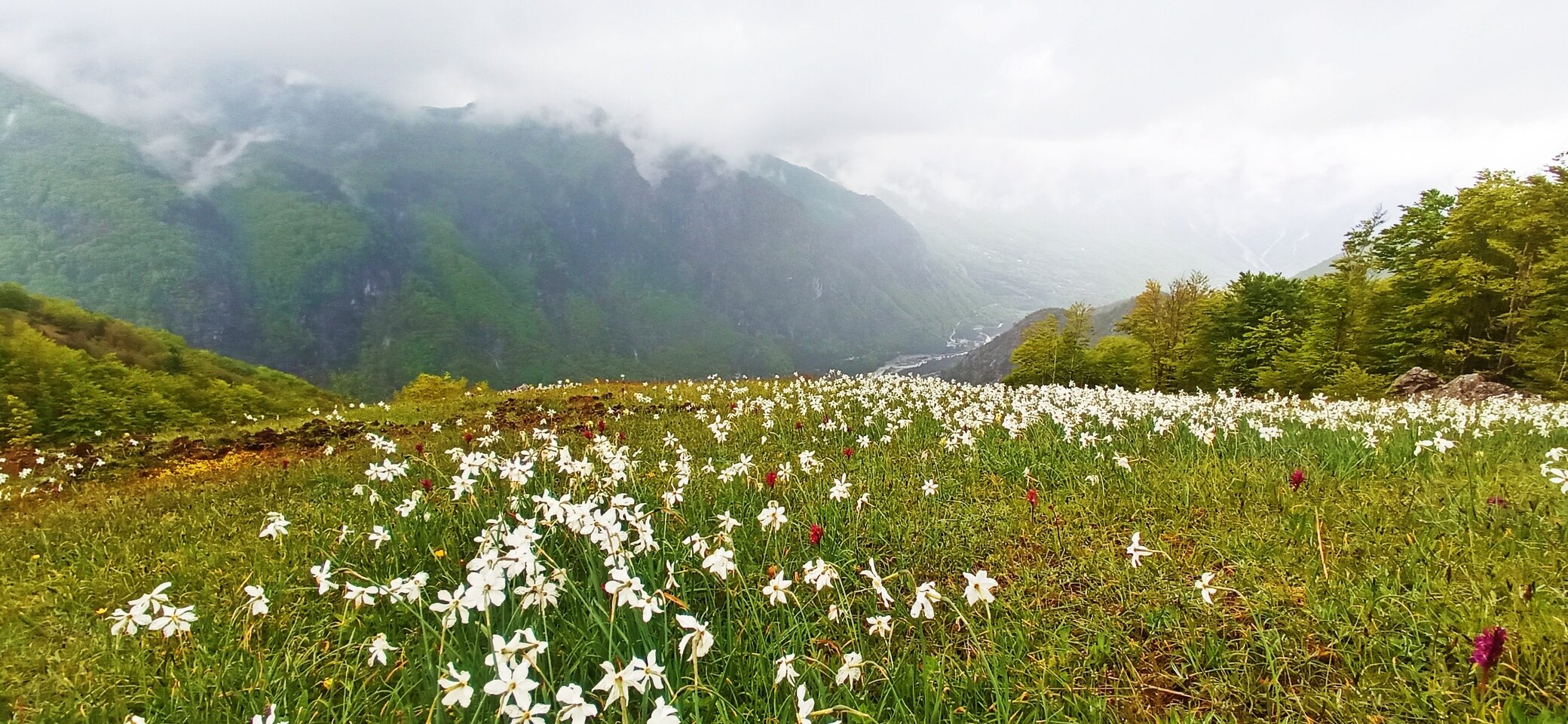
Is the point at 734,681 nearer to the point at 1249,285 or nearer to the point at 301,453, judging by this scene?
the point at 301,453

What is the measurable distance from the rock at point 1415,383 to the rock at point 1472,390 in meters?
1.24

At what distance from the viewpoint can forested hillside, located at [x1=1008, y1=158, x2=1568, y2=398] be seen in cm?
2511

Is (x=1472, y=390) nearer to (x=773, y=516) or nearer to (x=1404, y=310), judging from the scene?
(x=1404, y=310)

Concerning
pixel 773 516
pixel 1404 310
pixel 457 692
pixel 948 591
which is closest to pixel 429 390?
pixel 773 516

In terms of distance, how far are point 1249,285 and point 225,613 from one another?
52.6 metres

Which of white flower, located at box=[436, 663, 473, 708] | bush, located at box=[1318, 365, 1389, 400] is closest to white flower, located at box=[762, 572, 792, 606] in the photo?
white flower, located at box=[436, 663, 473, 708]

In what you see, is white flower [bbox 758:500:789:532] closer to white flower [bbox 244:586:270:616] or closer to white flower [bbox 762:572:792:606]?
white flower [bbox 762:572:792:606]

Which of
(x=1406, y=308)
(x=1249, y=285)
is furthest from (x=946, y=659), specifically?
(x=1249, y=285)

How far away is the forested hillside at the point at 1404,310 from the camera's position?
82.4ft

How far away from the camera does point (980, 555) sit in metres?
5.05

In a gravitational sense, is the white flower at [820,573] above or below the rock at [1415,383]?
below

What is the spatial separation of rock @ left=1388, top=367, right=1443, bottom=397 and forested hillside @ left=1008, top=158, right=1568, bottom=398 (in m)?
2.95

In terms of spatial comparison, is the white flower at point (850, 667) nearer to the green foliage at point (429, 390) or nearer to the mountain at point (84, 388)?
the mountain at point (84, 388)

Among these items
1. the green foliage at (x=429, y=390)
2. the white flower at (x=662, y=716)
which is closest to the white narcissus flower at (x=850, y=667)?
the white flower at (x=662, y=716)
